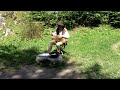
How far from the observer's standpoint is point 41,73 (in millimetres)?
8156

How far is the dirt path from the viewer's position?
7.84 metres

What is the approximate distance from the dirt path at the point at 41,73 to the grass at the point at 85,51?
0.99ft

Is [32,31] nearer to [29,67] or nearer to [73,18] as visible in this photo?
[73,18]

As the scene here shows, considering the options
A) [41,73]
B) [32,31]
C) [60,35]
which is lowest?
[41,73]

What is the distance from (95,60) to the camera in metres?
9.34

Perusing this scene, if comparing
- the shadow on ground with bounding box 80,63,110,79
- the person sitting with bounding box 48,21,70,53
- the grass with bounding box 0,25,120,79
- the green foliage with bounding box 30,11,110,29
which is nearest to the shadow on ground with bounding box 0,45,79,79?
the grass with bounding box 0,25,120,79

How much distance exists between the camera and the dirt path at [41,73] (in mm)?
7844

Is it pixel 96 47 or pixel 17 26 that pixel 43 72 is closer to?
pixel 96 47

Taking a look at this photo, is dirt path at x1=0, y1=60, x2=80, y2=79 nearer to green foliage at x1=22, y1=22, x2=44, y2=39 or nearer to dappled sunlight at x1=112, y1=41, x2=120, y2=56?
dappled sunlight at x1=112, y1=41, x2=120, y2=56

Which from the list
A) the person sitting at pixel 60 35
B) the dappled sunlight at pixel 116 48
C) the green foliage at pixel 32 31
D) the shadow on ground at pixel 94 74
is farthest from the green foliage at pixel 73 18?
the shadow on ground at pixel 94 74

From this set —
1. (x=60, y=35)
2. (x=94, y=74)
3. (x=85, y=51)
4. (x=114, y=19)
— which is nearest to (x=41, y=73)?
(x=94, y=74)

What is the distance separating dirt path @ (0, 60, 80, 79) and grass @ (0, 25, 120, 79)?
0.30m

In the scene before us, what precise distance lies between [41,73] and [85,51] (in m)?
2.46
